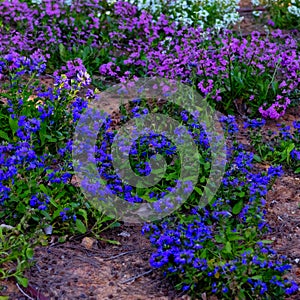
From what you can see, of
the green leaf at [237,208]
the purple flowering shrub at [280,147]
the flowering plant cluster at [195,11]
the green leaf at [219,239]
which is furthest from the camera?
the flowering plant cluster at [195,11]

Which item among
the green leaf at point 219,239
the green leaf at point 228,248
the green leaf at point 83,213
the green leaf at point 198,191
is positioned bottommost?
the green leaf at point 83,213

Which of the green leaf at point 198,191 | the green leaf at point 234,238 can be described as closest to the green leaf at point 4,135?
the green leaf at point 198,191

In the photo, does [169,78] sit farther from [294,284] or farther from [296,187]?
[294,284]

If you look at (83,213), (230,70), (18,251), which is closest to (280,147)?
(230,70)

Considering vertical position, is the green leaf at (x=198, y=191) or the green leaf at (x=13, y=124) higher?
the green leaf at (x=13, y=124)

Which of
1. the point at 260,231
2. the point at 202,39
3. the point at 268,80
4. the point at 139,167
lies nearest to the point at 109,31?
the point at 202,39

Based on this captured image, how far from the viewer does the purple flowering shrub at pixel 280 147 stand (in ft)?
15.3

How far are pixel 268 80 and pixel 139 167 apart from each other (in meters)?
1.93

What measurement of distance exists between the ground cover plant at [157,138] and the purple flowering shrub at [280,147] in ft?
0.04

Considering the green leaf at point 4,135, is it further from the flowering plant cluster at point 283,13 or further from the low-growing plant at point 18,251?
the flowering plant cluster at point 283,13

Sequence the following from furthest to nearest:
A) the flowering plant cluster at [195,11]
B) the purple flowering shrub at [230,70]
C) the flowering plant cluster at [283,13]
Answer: the flowering plant cluster at [283,13] → the flowering plant cluster at [195,11] → the purple flowering shrub at [230,70]

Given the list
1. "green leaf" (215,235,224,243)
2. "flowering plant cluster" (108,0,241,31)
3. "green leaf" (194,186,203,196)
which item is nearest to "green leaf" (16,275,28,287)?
"green leaf" (215,235,224,243)

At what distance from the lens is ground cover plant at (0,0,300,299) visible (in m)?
3.32

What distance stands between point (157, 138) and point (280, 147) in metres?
1.12
